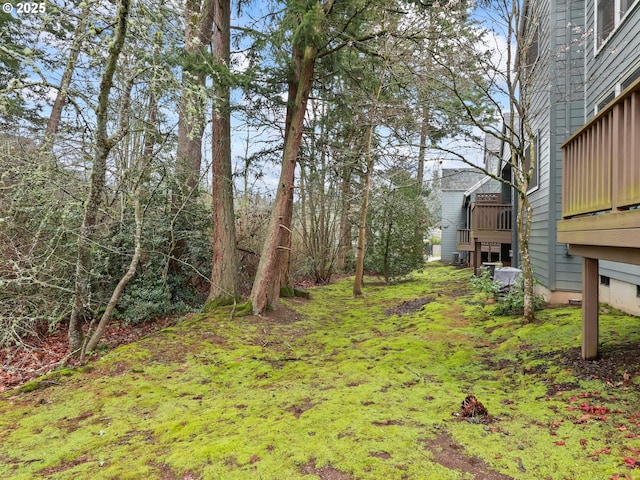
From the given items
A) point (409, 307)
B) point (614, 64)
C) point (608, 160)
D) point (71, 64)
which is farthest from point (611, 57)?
point (71, 64)

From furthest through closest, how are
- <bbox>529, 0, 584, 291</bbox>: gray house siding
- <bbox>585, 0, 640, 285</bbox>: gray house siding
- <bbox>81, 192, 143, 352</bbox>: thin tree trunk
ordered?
<bbox>529, 0, 584, 291</bbox>: gray house siding → <bbox>585, 0, 640, 285</bbox>: gray house siding → <bbox>81, 192, 143, 352</bbox>: thin tree trunk

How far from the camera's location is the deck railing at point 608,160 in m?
2.84

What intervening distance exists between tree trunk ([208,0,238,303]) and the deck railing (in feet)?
19.4

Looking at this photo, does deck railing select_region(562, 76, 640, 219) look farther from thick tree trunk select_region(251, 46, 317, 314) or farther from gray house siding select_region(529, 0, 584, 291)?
thick tree trunk select_region(251, 46, 317, 314)

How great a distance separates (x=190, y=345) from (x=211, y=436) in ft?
9.68

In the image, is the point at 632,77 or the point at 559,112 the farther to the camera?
the point at 559,112

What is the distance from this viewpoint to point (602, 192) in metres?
3.43

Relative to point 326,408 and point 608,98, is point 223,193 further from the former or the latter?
point 608,98

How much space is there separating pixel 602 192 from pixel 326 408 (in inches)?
122

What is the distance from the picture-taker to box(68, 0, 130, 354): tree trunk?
12.8 feet

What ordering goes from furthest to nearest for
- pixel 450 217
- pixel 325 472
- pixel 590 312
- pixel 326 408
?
pixel 450 217 → pixel 590 312 → pixel 326 408 → pixel 325 472

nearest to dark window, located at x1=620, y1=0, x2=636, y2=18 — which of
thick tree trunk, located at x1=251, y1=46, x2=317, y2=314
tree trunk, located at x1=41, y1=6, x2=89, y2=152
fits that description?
thick tree trunk, located at x1=251, y1=46, x2=317, y2=314

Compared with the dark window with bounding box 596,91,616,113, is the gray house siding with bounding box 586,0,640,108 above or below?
above

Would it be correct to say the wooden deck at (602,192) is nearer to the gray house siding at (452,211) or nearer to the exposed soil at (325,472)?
the exposed soil at (325,472)
